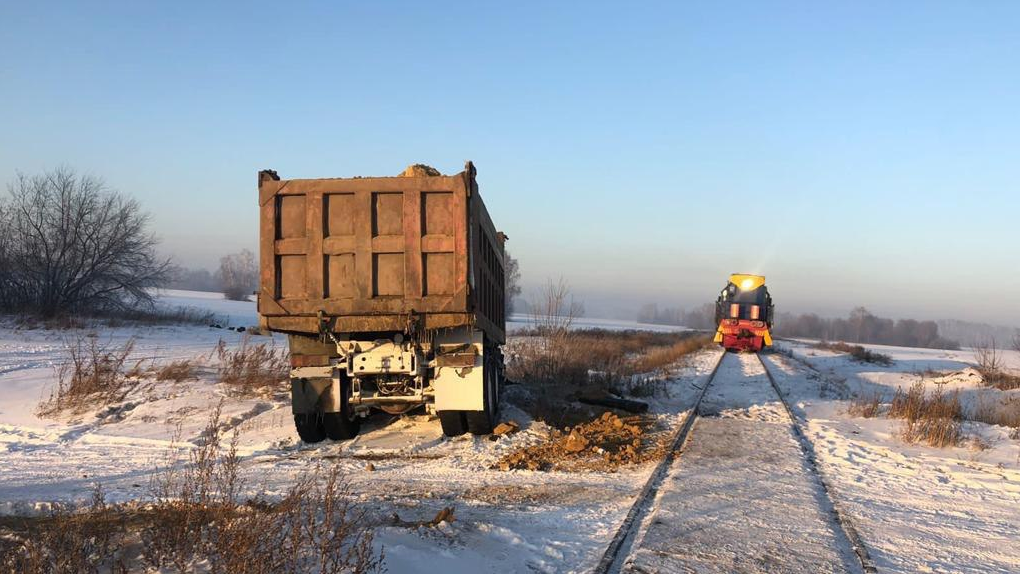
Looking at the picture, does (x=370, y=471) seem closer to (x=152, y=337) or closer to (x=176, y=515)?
(x=176, y=515)

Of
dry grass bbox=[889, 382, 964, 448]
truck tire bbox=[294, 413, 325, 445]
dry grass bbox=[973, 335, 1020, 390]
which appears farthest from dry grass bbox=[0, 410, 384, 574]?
dry grass bbox=[973, 335, 1020, 390]

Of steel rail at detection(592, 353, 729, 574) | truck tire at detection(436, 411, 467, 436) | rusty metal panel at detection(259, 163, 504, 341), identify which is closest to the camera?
steel rail at detection(592, 353, 729, 574)

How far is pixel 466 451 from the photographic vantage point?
9070 mm

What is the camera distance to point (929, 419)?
11.2 metres

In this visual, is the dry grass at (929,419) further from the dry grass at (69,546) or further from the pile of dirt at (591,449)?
the dry grass at (69,546)

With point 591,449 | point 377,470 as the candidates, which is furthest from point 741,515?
point 377,470

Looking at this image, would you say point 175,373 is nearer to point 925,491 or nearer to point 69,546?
point 69,546

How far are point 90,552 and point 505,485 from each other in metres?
3.98

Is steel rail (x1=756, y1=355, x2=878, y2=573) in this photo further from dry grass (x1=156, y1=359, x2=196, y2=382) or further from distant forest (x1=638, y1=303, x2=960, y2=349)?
distant forest (x1=638, y1=303, x2=960, y2=349)

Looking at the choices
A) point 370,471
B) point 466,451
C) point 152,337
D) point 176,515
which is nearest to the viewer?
point 176,515

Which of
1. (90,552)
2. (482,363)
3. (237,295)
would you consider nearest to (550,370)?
(482,363)

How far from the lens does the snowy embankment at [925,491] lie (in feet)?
17.9

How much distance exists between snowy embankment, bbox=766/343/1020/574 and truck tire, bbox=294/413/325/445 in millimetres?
6389

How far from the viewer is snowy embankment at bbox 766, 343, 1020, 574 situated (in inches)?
215
